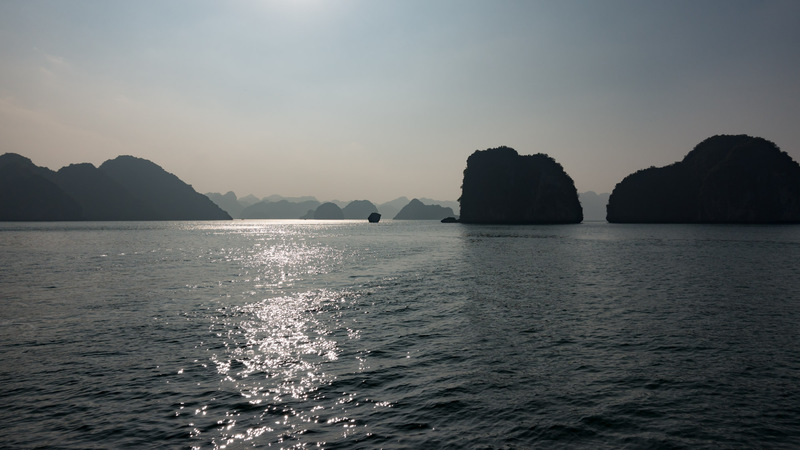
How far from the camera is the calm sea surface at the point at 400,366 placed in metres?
10.3

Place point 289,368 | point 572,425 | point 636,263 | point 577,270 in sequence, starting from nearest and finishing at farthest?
point 572,425
point 289,368
point 577,270
point 636,263

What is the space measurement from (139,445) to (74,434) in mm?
2159

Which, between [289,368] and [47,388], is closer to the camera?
[47,388]

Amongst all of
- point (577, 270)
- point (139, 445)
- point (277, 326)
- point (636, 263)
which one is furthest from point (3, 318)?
point (636, 263)

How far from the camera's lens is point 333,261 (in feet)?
193

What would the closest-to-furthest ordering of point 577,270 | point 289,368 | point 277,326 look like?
point 289,368
point 277,326
point 577,270

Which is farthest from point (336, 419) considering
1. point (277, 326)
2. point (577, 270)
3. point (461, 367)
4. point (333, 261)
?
point (333, 261)

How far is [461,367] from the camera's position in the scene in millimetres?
15523

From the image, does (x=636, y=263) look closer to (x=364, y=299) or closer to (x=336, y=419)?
(x=364, y=299)

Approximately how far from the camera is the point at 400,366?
50.9ft

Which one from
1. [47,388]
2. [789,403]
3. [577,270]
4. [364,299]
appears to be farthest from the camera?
[577,270]

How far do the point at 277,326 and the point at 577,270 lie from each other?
37.6 meters

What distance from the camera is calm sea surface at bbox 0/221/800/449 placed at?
10328mm

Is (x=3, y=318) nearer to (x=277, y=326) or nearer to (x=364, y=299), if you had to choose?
(x=277, y=326)
